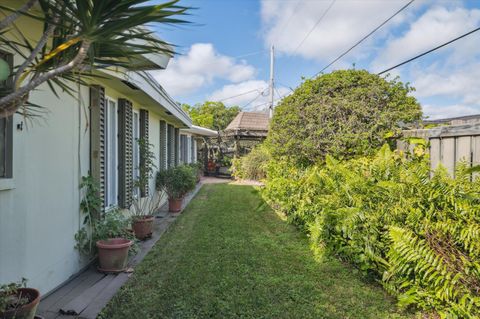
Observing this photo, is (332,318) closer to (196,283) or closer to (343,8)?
(196,283)

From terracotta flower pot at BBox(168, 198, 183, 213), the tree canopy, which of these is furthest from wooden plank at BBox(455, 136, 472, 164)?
the tree canopy

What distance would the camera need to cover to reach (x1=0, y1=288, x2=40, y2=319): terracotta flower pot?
249 centimetres

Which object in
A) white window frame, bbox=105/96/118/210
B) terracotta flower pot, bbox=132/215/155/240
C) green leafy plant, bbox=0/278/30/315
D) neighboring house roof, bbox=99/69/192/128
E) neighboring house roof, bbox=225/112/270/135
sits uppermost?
neighboring house roof, bbox=225/112/270/135

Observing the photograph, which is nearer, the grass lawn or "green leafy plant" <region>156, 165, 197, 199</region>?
the grass lawn

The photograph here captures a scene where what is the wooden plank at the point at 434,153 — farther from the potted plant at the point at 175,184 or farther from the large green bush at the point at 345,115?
the potted plant at the point at 175,184

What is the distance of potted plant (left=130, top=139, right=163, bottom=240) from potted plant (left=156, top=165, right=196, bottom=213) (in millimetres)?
530

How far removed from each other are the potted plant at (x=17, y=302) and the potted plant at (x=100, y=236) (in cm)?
181

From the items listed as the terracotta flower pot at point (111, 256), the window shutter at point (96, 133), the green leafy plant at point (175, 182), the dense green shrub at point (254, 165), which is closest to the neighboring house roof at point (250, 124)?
the dense green shrub at point (254, 165)

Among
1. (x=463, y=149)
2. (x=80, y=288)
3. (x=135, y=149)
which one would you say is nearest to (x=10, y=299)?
(x=80, y=288)

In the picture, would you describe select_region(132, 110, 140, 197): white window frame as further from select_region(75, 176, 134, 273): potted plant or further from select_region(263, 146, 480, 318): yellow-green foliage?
select_region(263, 146, 480, 318): yellow-green foliage

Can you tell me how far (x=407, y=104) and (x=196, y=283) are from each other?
477 centimetres

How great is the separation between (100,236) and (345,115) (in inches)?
187

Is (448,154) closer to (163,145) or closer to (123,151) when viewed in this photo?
(123,151)

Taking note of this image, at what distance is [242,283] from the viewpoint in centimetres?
439
